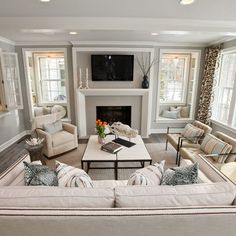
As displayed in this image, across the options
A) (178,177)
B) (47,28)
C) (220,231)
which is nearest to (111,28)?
(47,28)

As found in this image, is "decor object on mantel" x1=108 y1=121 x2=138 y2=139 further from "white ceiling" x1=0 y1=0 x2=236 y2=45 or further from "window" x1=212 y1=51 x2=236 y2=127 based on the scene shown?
"window" x1=212 y1=51 x2=236 y2=127

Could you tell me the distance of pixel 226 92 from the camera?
14.4 ft

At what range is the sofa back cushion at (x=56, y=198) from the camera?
130 centimetres

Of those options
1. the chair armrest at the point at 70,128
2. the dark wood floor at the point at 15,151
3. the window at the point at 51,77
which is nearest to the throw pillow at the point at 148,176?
the chair armrest at the point at 70,128

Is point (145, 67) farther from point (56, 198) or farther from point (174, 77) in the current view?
point (56, 198)

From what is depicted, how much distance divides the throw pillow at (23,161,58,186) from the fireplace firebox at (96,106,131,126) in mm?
3405

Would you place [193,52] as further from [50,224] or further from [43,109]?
[50,224]

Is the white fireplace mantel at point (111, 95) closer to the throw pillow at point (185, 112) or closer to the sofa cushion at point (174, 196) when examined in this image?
the throw pillow at point (185, 112)

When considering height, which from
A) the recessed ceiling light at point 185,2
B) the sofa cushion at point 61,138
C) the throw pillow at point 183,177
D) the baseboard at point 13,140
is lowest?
the baseboard at point 13,140

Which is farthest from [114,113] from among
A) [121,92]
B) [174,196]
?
[174,196]

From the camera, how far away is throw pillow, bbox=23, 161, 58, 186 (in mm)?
1612

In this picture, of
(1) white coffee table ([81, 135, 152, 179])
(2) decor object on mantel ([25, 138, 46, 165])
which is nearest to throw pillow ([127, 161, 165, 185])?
(1) white coffee table ([81, 135, 152, 179])

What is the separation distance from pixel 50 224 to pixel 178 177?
1129 millimetres

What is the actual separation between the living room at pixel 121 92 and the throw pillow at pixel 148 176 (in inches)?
1.3
